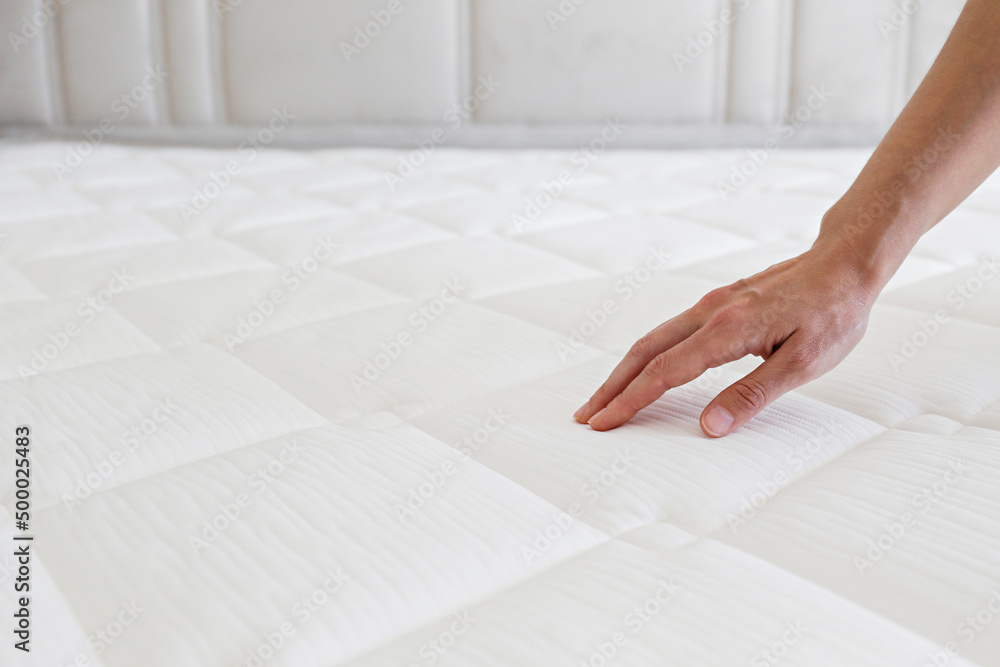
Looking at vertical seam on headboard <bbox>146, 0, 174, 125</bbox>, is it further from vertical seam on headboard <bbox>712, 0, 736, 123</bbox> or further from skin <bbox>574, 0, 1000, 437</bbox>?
skin <bbox>574, 0, 1000, 437</bbox>

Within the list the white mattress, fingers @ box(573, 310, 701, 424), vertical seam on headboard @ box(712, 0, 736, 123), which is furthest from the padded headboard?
fingers @ box(573, 310, 701, 424)

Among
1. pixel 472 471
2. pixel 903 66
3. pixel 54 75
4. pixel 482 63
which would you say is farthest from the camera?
pixel 54 75

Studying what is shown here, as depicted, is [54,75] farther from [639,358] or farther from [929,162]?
[929,162]

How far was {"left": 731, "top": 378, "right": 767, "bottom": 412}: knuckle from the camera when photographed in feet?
2.19

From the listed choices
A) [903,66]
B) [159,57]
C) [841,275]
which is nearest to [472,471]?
→ [841,275]

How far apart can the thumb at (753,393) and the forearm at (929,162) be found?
0.10 m

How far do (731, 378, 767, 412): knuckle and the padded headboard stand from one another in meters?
1.78

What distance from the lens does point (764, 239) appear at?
132cm

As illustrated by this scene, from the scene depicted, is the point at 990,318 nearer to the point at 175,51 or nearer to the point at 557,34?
the point at 557,34

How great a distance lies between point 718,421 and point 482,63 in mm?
1890

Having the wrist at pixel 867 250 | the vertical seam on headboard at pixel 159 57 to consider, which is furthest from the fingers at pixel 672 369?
the vertical seam on headboard at pixel 159 57

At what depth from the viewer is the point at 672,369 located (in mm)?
694

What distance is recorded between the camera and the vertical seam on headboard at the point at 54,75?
8.12 feet

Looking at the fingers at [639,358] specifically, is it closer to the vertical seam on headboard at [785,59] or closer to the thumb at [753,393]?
the thumb at [753,393]
